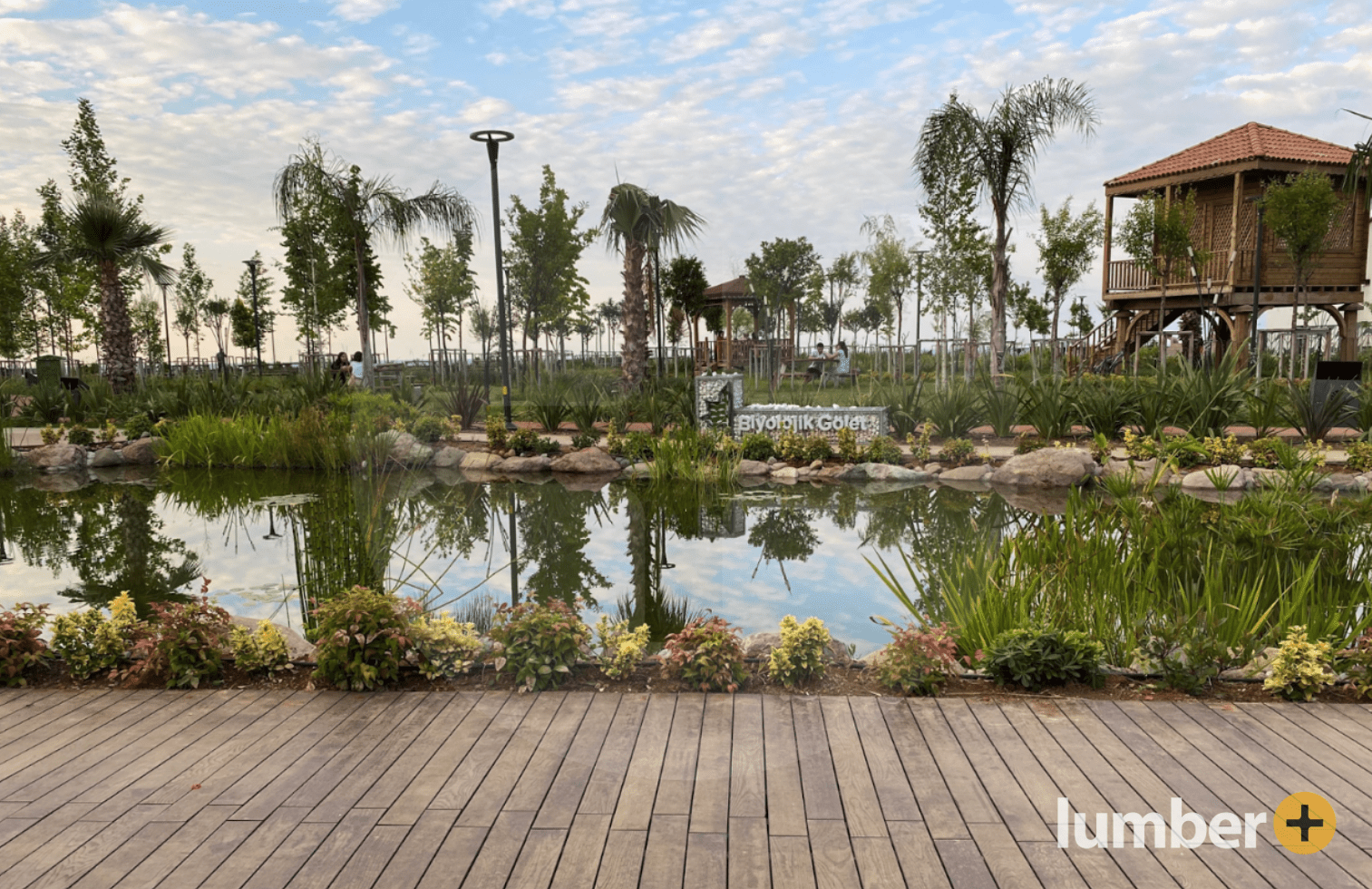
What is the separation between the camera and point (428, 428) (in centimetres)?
1473

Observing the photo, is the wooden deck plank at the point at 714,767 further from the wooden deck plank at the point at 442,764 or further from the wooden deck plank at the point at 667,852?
the wooden deck plank at the point at 442,764

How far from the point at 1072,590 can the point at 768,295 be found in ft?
102

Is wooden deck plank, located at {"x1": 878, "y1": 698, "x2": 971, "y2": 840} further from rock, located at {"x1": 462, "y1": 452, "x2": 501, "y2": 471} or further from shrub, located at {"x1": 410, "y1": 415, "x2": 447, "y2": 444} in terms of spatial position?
shrub, located at {"x1": 410, "y1": 415, "x2": 447, "y2": 444}

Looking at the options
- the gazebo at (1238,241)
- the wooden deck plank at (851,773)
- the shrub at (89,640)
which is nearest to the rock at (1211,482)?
the wooden deck plank at (851,773)

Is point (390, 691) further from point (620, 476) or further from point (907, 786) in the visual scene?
point (620, 476)

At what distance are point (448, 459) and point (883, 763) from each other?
11693 mm

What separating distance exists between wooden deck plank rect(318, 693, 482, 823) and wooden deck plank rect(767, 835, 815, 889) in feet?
4.13

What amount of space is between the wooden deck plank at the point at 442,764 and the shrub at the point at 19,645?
2271 mm

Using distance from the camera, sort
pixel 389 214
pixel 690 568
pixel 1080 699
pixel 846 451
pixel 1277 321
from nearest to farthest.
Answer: pixel 1080 699 → pixel 690 568 → pixel 846 451 → pixel 389 214 → pixel 1277 321

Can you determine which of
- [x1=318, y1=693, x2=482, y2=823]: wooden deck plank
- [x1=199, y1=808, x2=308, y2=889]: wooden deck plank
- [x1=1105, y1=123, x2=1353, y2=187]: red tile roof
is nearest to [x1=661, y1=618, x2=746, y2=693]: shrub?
[x1=318, y1=693, x2=482, y2=823]: wooden deck plank

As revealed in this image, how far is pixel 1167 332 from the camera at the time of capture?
2458 centimetres

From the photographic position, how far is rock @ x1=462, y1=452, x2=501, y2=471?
13844mm

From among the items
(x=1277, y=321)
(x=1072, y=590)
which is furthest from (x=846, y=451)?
(x=1277, y=321)

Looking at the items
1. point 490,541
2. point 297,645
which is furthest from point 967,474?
point 297,645
